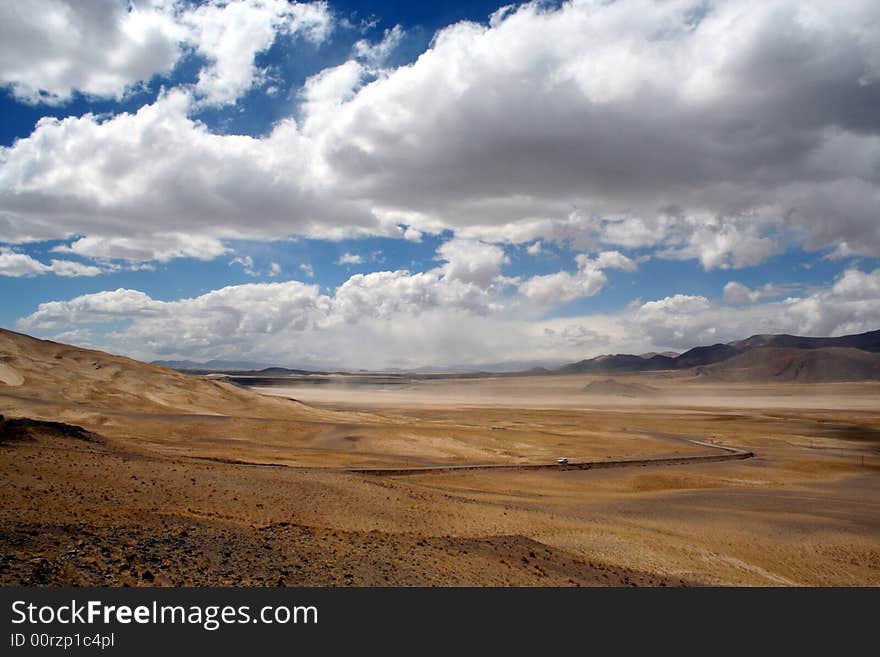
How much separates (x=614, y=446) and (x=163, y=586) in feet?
174

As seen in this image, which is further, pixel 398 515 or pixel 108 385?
pixel 108 385

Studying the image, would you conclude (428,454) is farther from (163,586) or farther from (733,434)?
(733,434)

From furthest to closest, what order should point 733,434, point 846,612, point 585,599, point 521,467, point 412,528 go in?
1. point 733,434
2. point 521,467
3. point 412,528
4. point 585,599
5. point 846,612

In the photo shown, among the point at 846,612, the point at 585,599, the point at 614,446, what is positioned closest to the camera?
the point at 846,612

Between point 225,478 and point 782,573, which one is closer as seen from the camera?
point 782,573

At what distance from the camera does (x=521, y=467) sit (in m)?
42.0

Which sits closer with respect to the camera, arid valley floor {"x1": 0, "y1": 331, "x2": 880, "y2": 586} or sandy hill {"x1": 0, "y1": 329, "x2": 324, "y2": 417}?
arid valley floor {"x1": 0, "y1": 331, "x2": 880, "y2": 586}

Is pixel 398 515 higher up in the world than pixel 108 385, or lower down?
lower down

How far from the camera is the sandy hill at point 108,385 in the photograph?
64562 millimetres

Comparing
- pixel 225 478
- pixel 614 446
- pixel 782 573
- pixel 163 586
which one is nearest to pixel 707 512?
pixel 782 573

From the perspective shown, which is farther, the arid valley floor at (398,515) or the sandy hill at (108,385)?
the sandy hill at (108,385)

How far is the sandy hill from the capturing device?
212ft

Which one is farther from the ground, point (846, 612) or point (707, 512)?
point (846, 612)

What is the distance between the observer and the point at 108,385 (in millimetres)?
73562
